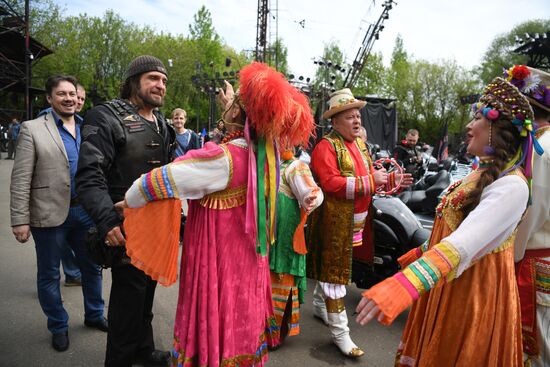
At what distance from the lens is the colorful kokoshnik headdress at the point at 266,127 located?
1966mm

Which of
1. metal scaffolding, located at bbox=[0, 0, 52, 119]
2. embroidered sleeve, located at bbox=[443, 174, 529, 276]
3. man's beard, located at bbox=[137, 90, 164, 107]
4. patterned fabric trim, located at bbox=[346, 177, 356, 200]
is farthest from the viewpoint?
metal scaffolding, located at bbox=[0, 0, 52, 119]

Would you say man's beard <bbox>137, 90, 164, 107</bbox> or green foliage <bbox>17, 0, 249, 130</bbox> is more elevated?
green foliage <bbox>17, 0, 249, 130</bbox>

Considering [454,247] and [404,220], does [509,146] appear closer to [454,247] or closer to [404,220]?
[454,247]

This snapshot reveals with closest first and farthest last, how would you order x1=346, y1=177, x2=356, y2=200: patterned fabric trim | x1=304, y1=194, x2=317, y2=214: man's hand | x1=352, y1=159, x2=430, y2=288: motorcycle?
x1=304, y1=194, x2=317, y2=214: man's hand, x1=346, y1=177, x2=356, y2=200: patterned fabric trim, x1=352, y1=159, x2=430, y2=288: motorcycle

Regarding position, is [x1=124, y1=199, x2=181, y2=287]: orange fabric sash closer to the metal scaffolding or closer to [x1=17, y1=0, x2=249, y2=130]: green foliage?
the metal scaffolding

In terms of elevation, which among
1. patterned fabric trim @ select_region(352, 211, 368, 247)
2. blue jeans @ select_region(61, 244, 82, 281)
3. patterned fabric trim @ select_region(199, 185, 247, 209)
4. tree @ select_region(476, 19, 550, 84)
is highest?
tree @ select_region(476, 19, 550, 84)

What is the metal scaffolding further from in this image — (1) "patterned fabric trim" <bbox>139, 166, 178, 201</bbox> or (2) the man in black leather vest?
(1) "patterned fabric trim" <bbox>139, 166, 178, 201</bbox>

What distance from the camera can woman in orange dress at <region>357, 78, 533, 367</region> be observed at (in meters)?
1.48

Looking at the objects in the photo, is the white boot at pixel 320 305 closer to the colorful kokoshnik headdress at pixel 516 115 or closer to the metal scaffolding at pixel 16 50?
the colorful kokoshnik headdress at pixel 516 115

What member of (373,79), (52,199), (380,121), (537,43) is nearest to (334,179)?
(52,199)

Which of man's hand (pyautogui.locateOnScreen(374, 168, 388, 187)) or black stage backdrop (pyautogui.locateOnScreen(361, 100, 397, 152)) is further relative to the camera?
black stage backdrop (pyautogui.locateOnScreen(361, 100, 397, 152))

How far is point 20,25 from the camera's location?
55.8 ft

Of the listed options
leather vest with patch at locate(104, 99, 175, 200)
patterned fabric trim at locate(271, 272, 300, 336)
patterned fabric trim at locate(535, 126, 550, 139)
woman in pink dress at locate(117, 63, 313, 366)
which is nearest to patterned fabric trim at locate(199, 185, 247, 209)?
woman in pink dress at locate(117, 63, 313, 366)

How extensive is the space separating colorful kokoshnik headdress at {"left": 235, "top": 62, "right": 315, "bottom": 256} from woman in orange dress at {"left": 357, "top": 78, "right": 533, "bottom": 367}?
2.65 feet
